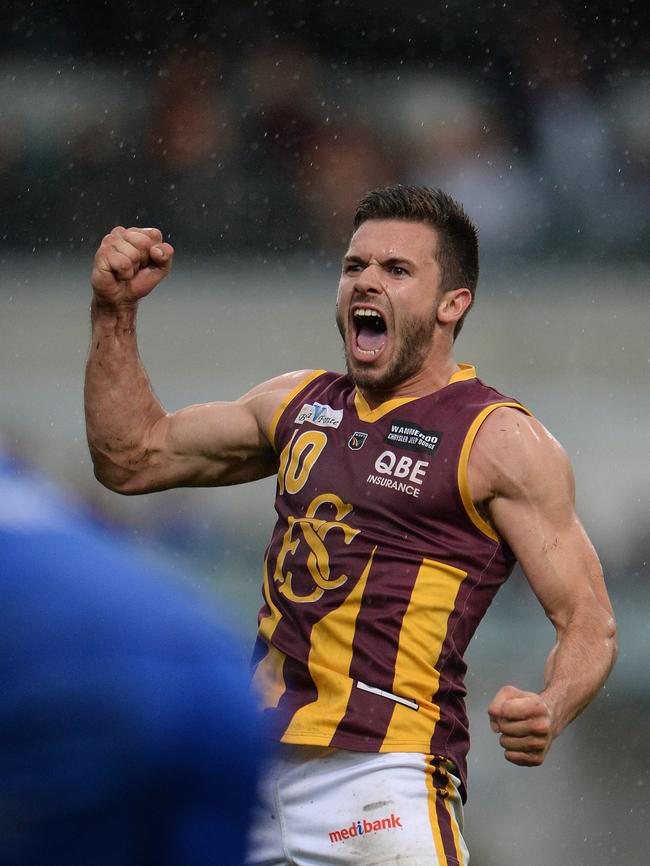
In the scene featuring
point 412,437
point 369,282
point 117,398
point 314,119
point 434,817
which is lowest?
point 434,817

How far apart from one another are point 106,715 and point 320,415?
183 cm

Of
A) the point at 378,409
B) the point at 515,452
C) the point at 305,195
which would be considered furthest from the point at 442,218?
the point at 305,195

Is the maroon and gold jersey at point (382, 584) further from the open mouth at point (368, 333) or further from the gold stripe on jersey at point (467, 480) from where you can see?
the open mouth at point (368, 333)

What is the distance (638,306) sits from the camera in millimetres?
6746

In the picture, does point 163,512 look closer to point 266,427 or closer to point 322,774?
point 266,427

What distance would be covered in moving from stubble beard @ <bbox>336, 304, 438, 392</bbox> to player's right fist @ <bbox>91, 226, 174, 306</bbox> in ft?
1.40

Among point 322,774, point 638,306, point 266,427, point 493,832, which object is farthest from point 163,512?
point 322,774

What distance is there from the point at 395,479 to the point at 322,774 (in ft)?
1.85

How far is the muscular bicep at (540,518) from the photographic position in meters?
2.68

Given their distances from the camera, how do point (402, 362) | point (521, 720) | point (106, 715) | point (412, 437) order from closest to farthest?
point (106, 715) → point (521, 720) → point (412, 437) → point (402, 362)

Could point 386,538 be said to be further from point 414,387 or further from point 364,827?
point 364,827

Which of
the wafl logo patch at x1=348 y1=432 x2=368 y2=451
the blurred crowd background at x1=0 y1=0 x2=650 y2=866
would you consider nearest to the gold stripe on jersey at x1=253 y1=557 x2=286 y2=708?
the wafl logo patch at x1=348 y1=432 x2=368 y2=451

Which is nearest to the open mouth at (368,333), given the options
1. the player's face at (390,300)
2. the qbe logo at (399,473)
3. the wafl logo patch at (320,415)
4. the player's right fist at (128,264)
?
the player's face at (390,300)

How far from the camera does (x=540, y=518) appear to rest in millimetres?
2691
